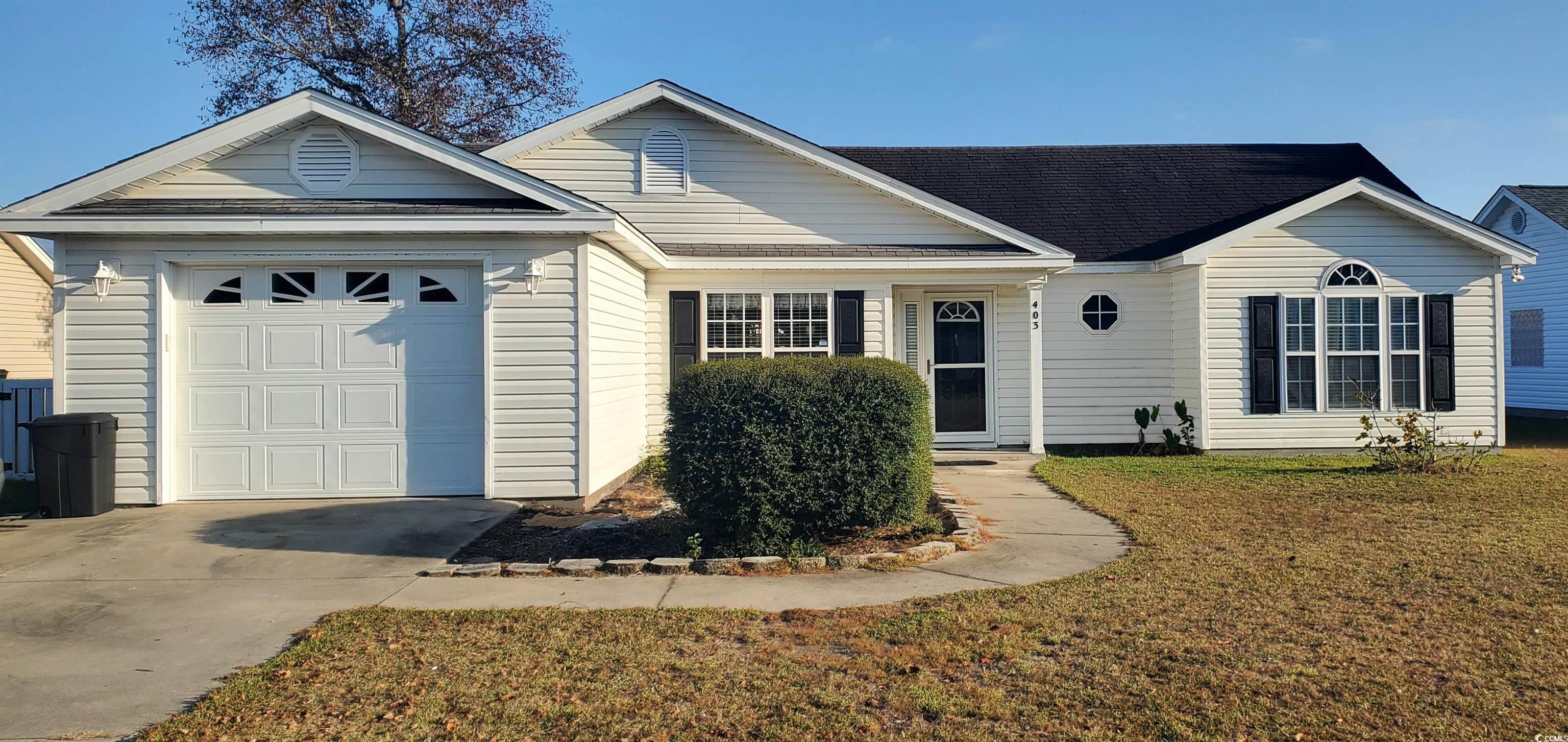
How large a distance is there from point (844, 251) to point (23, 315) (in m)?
18.4

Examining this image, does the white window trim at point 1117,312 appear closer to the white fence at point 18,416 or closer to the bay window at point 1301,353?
the bay window at point 1301,353

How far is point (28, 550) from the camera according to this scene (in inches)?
273

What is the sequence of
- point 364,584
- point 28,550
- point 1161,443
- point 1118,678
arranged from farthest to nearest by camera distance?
1. point 1161,443
2. point 28,550
3. point 364,584
4. point 1118,678

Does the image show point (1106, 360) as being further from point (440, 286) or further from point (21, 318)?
point (21, 318)

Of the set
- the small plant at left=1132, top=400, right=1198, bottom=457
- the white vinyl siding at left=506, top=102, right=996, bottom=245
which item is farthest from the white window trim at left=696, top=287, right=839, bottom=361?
the small plant at left=1132, top=400, right=1198, bottom=457

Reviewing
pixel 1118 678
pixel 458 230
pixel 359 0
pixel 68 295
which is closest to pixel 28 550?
pixel 68 295

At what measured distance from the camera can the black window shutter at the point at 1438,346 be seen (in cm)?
1244

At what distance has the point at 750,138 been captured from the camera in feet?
39.2

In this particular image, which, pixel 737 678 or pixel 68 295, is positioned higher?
pixel 68 295

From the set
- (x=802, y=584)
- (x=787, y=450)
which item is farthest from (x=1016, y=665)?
(x=787, y=450)

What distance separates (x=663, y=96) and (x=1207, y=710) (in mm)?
9809

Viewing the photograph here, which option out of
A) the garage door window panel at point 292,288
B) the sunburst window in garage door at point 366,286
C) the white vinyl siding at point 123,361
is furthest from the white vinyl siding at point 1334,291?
the white vinyl siding at point 123,361

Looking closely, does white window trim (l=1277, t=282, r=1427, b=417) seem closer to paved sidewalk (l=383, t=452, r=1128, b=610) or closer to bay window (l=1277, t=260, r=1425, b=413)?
bay window (l=1277, t=260, r=1425, b=413)

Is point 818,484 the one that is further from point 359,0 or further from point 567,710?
point 359,0
